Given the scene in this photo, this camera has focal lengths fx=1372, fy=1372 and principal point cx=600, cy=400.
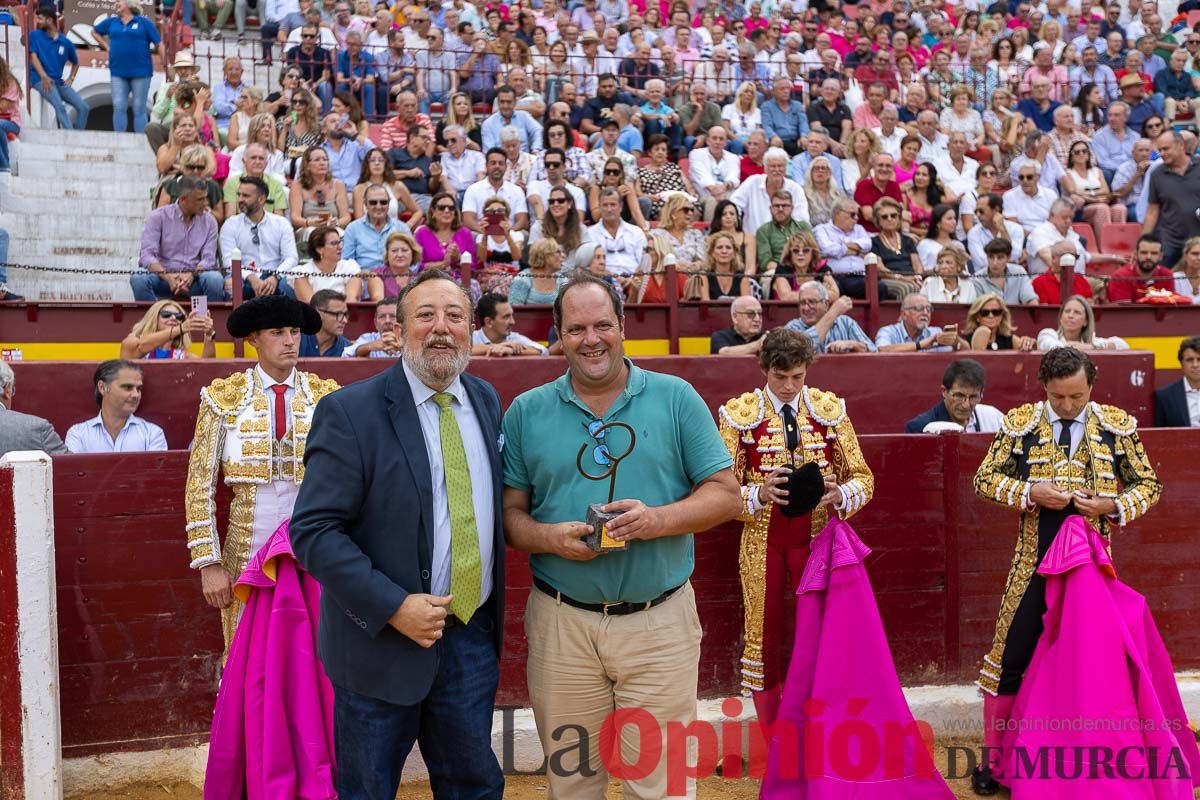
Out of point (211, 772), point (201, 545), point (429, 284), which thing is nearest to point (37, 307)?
point (201, 545)

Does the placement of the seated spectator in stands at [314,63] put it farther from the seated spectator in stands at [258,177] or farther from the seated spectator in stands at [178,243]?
the seated spectator in stands at [178,243]

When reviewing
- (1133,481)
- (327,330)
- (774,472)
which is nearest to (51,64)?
(327,330)

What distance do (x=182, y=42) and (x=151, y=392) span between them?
28.1 feet

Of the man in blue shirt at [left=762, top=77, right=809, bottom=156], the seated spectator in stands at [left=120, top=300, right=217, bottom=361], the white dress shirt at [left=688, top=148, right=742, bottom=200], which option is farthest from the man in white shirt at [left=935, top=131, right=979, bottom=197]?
the seated spectator in stands at [left=120, top=300, right=217, bottom=361]

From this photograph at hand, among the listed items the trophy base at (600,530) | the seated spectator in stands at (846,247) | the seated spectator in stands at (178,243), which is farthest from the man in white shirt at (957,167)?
the trophy base at (600,530)

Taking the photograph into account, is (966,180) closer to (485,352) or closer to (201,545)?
(485,352)

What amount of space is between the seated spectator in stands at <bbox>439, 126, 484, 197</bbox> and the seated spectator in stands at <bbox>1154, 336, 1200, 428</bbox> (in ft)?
16.8

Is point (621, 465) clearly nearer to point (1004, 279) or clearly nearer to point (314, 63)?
point (1004, 279)

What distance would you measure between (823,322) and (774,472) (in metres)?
2.94

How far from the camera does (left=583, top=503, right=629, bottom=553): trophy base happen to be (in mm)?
2906

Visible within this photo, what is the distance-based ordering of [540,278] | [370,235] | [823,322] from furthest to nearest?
1. [370,235]
2. [540,278]
3. [823,322]

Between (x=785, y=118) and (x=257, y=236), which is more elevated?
(x=785, y=118)

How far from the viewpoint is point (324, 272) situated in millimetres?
7695

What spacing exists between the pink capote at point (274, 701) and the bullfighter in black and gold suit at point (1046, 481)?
85.8 inches
